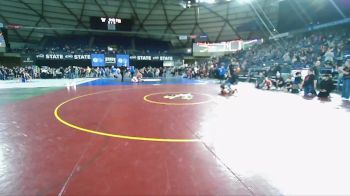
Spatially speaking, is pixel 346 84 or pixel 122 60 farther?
pixel 122 60

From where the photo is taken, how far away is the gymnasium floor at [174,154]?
8.91 feet

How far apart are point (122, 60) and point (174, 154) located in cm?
3393

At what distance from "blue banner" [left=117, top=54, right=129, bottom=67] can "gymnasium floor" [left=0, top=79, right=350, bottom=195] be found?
30118 millimetres

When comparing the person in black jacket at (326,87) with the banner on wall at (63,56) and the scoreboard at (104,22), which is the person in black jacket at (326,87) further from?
the scoreboard at (104,22)

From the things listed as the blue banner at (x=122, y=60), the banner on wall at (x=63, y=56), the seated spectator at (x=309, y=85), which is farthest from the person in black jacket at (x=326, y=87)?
the banner on wall at (x=63, y=56)

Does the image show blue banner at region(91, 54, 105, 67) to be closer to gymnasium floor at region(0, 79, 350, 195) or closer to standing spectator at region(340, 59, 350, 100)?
gymnasium floor at region(0, 79, 350, 195)

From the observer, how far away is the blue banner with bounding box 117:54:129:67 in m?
35.9

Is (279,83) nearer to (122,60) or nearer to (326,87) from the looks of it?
(326,87)

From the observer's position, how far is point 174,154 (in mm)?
3664

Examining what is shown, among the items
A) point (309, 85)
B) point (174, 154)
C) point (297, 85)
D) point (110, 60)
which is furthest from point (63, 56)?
point (174, 154)

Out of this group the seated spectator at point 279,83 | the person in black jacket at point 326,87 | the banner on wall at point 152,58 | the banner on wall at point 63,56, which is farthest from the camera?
the banner on wall at point 152,58

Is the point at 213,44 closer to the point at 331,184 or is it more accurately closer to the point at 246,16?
the point at 246,16

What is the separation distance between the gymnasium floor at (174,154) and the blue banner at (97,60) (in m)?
29.3

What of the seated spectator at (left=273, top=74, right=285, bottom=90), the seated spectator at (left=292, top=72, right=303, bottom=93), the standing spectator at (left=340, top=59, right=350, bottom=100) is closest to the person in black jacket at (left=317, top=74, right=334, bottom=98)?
the standing spectator at (left=340, top=59, right=350, bottom=100)
